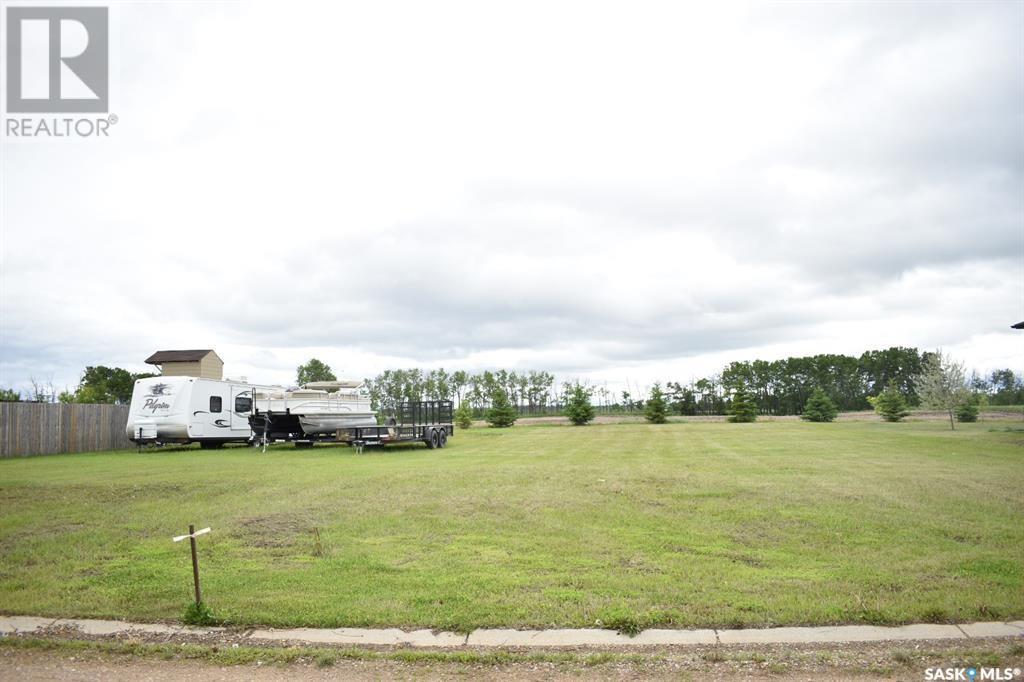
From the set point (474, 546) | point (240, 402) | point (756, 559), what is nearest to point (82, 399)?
point (240, 402)

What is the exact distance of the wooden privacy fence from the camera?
69.4 ft

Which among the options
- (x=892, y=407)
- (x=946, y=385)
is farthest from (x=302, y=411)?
(x=892, y=407)

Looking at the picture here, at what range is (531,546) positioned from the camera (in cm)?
773

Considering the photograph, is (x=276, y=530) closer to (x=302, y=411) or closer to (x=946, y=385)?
(x=302, y=411)

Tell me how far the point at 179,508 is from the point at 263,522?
232cm

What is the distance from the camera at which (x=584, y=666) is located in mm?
4520

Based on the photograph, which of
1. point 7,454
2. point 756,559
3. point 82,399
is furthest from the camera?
point 82,399

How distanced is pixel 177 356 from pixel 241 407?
16.5 m

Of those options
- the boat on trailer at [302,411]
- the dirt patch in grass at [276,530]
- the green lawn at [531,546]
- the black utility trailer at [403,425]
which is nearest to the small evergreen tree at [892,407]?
the green lawn at [531,546]

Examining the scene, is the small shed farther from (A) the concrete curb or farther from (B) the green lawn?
(A) the concrete curb

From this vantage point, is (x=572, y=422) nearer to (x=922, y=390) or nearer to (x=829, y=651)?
(x=922, y=390)

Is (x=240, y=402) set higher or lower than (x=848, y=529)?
higher

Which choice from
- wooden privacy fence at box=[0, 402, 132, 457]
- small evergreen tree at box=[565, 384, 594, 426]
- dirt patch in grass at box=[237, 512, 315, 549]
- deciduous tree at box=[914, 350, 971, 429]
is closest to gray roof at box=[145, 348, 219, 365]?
wooden privacy fence at box=[0, 402, 132, 457]

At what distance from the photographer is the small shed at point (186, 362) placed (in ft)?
129
